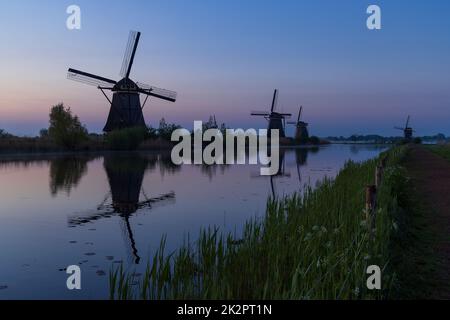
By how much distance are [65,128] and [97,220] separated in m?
35.9

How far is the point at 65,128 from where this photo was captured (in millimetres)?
43812

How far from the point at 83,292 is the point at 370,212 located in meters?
4.63

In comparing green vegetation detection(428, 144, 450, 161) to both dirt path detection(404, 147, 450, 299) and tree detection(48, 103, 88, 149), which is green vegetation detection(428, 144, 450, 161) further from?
tree detection(48, 103, 88, 149)

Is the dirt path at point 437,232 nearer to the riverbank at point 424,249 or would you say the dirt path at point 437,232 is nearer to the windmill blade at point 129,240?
the riverbank at point 424,249

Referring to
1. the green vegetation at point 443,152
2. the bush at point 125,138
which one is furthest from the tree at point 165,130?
the green vegetation at point 443,152

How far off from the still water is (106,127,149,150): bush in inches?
938

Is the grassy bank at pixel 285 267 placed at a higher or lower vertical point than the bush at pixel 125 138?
lower

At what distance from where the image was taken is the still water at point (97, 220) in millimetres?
6559

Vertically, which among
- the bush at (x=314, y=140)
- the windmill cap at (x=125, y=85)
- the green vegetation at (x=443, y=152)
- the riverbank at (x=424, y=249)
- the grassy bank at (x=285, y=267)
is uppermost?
the windmill cap at (x=125, y=85)

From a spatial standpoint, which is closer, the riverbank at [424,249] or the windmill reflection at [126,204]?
the riverbank at [424,249]

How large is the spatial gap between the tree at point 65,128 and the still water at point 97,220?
2375 cm

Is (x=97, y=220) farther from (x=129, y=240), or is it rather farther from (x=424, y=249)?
(x=424, y=249)

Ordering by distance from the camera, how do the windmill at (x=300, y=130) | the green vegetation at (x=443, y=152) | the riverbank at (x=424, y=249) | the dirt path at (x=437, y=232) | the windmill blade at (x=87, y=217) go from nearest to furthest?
the riverbank at (x=424, y=249), the dirt path at (x=437, y=232), the windmill blade at (x=87, y=217), the green vegetation at (x=443, y=152), the windmill at (x=300, y=130)
